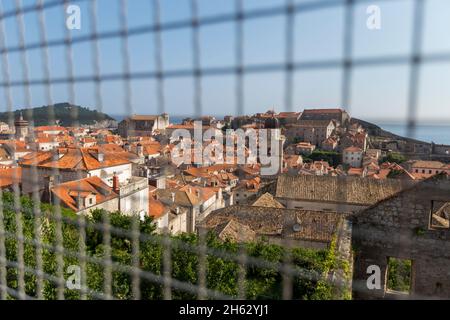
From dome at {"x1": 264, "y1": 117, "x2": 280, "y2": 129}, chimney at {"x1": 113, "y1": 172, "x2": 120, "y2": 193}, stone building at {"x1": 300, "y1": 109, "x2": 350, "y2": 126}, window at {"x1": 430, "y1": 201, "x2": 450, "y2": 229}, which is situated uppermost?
stone building at {"x1": 300, "y1": 109, "x2": 350, "y2": 126}

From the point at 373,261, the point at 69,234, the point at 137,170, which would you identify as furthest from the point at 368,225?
the point at 69,234

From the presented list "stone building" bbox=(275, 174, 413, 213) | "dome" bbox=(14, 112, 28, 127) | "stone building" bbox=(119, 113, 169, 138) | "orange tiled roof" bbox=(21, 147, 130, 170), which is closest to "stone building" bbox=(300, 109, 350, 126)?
"stone building" bbox=(119, 113, 169, 138)

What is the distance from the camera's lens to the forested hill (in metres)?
1.05

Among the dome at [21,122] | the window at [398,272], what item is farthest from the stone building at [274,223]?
the dome at [21,122]

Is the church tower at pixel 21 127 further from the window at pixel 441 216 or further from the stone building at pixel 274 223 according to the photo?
the stone building at pixel 274 223

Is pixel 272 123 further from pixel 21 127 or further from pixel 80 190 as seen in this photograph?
pixel 21 127

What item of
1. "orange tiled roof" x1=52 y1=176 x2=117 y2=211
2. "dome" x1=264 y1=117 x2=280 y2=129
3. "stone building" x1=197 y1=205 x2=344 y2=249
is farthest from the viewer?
"stone building" x1=197 y1=205 x2=344 y2=249

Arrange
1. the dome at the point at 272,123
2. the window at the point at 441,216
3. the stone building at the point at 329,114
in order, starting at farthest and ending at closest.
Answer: the window at the point at 441,216 < the dome at the point at 272,123 < the stone building at the point at 329,114

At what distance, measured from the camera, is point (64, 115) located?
3.67ft

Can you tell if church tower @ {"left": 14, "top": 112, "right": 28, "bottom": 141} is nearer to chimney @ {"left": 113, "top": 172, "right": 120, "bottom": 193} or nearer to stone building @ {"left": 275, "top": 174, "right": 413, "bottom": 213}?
chimney @ {"left": 113, "top": 172, "right": 120, "bottom": 193}

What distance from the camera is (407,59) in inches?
20.2

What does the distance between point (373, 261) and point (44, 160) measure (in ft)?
7.10

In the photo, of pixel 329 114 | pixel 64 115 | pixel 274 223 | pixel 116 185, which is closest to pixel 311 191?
pixel 274 223

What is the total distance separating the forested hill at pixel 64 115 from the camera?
105 centimetres
